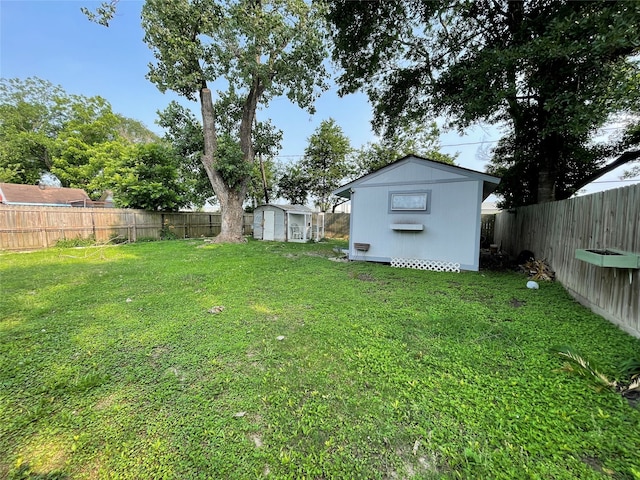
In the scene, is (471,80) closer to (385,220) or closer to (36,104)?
(385,220)

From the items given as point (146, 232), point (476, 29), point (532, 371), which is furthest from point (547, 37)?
point (146, 232)

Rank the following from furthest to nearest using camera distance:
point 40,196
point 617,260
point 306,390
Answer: point 40,196 → point 617,260 → point 306,390

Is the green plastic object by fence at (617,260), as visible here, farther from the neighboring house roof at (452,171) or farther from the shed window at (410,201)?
the shed window at (410,201)

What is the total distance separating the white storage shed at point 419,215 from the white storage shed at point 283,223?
6897 mm

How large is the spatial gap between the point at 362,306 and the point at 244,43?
11.4m

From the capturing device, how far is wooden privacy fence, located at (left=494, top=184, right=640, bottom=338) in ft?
9.81

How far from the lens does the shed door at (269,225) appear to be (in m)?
14.9

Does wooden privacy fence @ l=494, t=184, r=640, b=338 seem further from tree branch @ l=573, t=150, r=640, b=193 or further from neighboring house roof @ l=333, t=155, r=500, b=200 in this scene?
tree branch @ l=573, t=150, r=640, b=193

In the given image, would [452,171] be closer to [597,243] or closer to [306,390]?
[597,243]

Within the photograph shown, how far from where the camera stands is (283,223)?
1472cm

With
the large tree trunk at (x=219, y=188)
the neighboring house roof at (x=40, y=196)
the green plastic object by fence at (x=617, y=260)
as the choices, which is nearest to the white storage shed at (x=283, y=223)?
the large tree trunk at (x=219, y=188)

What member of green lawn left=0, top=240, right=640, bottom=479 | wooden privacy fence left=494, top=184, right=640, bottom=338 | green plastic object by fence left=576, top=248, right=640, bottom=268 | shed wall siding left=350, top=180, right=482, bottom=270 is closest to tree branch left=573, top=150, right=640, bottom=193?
wooden privacy fence left=494, top=184, right=640, bottom=338

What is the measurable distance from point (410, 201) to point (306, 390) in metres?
6.40

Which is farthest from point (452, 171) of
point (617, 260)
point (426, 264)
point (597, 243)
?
point (617, 260)
